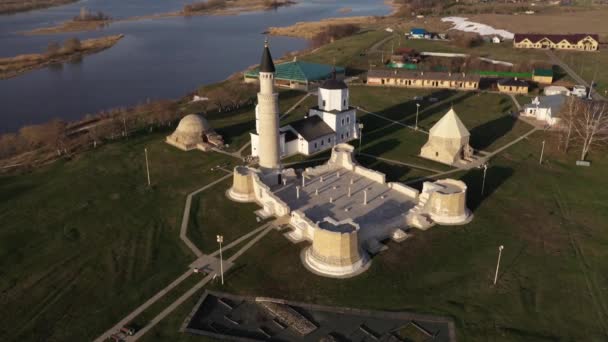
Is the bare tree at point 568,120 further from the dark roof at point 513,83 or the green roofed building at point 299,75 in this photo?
the green roofed building at point 299,75

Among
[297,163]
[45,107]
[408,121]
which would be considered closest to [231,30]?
[45,107]

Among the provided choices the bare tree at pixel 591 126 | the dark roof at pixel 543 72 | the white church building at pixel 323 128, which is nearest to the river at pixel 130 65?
the white church building at pixel 323 128

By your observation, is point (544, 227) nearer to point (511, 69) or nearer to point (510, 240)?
point (510, 240)

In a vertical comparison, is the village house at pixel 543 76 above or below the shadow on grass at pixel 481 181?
above

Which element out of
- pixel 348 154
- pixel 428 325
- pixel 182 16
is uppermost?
pixel 182 16

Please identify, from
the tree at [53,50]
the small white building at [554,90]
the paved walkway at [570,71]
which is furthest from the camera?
the tree at [53,50]

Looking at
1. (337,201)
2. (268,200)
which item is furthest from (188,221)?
(337,201)
